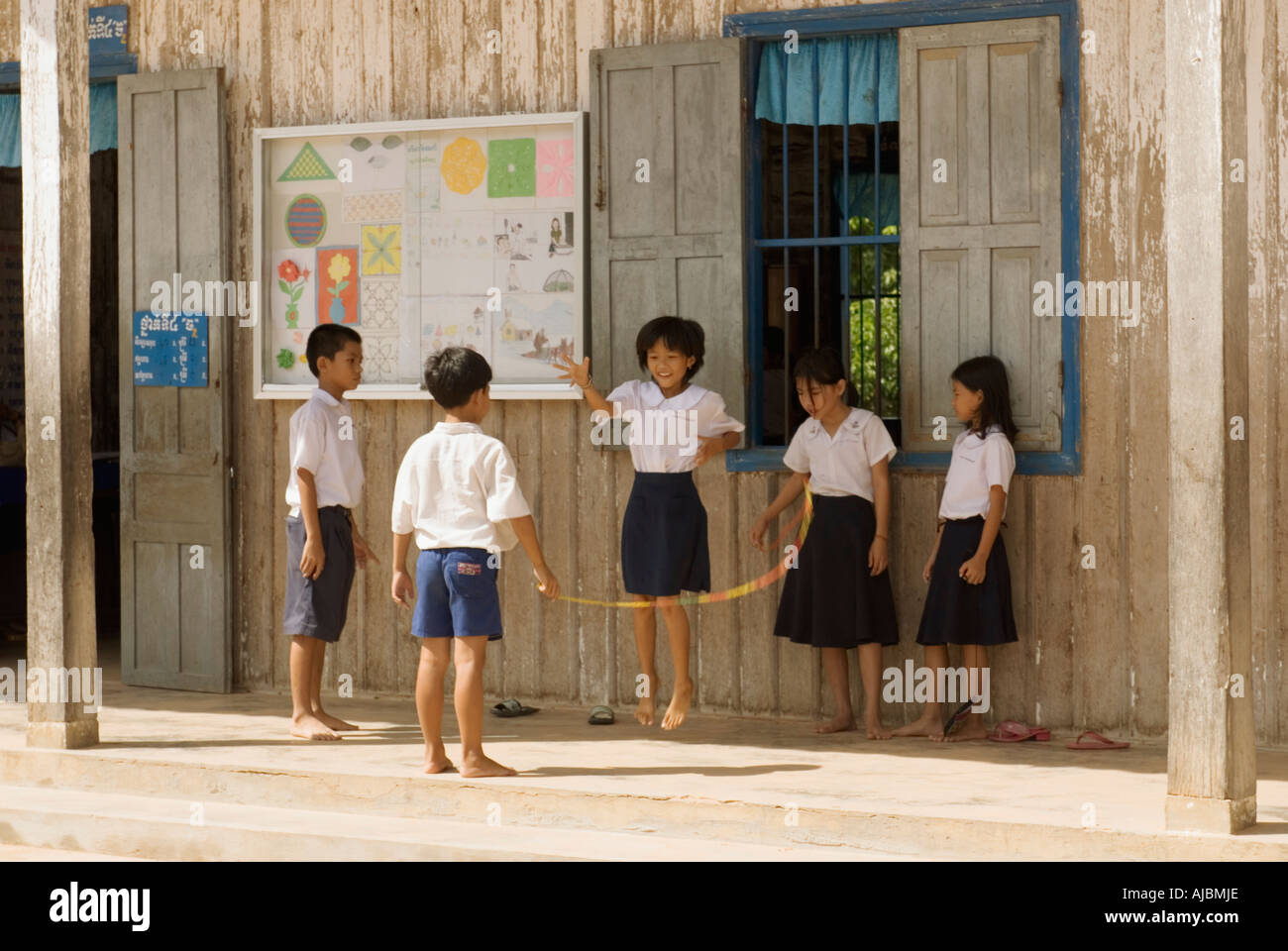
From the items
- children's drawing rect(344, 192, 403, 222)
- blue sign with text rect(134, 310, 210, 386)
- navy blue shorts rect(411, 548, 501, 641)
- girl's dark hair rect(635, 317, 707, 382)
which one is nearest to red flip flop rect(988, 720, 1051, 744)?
girl's dark hair rect(635, 317, 707, 382)

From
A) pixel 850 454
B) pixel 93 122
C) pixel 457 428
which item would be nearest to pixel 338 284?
pixel 93 122

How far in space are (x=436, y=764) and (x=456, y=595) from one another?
0.64 m

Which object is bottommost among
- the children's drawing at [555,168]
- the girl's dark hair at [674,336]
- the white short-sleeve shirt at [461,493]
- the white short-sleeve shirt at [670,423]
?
the white short-sleeve shirt at [461,493]

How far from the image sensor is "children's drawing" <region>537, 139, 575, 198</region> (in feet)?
26.2

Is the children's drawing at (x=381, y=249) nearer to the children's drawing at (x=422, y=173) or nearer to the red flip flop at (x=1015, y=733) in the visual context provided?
the children's drawing at (x=422, y=173)

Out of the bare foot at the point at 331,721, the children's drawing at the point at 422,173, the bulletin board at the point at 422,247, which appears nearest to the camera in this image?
the bare foot at the point at 331,721

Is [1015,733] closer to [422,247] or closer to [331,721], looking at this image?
[331,721]

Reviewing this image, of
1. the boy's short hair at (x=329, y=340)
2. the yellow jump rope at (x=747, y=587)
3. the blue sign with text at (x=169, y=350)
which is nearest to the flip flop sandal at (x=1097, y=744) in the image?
the yellow jump rope at (x=747, y=587)

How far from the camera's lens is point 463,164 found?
8.17 metres

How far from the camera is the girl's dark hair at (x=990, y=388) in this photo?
7.17 m

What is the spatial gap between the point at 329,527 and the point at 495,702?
51.7 inches

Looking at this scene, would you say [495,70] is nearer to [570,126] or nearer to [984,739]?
[570,126]

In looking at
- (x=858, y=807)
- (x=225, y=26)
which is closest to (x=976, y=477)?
(x=858, y=807)

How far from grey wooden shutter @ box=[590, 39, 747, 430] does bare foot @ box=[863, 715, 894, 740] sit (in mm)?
1380
